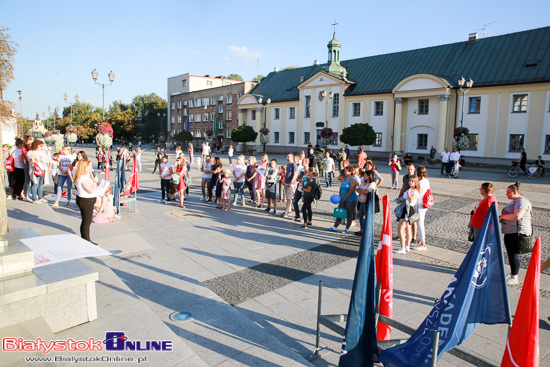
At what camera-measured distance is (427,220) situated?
11.7 metres

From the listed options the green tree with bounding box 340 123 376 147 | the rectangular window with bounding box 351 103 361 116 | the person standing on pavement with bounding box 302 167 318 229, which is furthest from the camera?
the rectangular window with bounding box 351 103 361 116

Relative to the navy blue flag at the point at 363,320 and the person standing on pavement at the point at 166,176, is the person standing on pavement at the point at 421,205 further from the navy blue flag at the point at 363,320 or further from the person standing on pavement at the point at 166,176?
the person standing on pavement at the point at 166,176

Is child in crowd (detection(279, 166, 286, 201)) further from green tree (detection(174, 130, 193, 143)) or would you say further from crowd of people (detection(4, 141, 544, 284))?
green tree (detection(174, 130, 193, 143))

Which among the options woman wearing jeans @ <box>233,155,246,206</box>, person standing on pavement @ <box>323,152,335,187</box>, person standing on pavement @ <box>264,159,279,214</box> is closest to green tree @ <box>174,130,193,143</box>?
person standing on pavement @ <box>323,152,335,187</box>

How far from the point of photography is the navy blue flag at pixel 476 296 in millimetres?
3275

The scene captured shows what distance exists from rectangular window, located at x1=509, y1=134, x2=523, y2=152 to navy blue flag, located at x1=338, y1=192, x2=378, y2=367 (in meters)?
34.2

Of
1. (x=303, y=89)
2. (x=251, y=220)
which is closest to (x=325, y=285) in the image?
(x=251, y=220)

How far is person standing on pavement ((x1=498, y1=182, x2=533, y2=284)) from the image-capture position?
237 inches

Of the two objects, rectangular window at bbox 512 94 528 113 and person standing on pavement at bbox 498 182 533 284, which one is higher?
rectangular window at bbox 512 94 528 113

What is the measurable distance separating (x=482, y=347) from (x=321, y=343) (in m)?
1.94

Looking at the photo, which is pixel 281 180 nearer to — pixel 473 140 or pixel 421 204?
pixel 421 204

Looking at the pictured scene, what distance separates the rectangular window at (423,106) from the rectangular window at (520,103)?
7.40m

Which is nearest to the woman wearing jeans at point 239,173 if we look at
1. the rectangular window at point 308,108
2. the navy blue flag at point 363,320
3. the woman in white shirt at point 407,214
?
the woman in white shirt at point 407,214

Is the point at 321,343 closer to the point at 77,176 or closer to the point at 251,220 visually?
A: the point at 77,176
